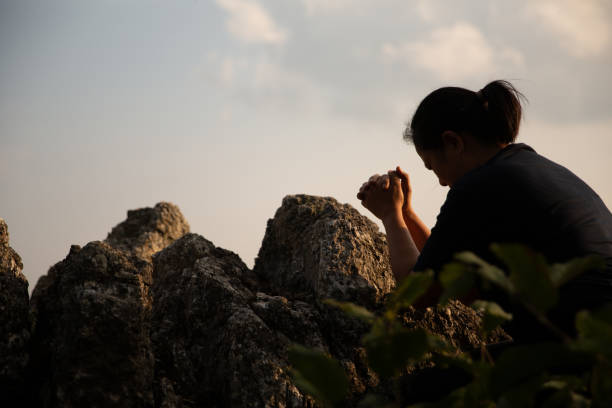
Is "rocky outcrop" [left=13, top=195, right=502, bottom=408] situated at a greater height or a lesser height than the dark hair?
lesser

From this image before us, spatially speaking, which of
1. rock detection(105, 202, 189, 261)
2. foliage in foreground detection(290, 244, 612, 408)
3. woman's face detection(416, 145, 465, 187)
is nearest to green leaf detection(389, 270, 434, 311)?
foliage in foreground detection(290, 244, 612, 408)

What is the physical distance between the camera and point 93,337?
120 inches

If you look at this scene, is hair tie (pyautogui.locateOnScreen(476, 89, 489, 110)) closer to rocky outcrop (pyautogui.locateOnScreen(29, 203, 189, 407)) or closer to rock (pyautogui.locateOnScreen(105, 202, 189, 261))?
rocky outcrop (pyautogui.locateOnScreen(29, 203, 189, 407))

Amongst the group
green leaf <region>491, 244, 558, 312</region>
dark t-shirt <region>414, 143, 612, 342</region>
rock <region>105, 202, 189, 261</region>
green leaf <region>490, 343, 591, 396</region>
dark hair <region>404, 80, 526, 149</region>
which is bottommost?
green leaf <region>490, 343, 591, 396</region>

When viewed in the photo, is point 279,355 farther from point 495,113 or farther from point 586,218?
point 495,113

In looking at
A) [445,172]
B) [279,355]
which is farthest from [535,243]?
[279,355]

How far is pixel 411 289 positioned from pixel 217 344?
8.55ft

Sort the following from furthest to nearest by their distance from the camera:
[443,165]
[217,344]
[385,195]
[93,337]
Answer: [385,195] < [443,165] < [217,344] < [93,337]

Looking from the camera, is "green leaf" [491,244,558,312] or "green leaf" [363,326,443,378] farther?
"green leaf" [363,326,443,378]

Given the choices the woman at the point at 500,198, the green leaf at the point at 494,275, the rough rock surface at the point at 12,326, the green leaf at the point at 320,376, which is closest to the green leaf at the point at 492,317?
the green leaf at the point at 494,275

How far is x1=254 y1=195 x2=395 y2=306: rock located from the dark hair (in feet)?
3.26

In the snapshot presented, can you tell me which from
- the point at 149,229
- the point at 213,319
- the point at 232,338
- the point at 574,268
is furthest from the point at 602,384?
the point at 149,229

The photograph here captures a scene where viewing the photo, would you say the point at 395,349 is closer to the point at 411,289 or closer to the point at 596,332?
the point at 411,289

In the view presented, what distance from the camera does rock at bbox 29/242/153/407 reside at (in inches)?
116
